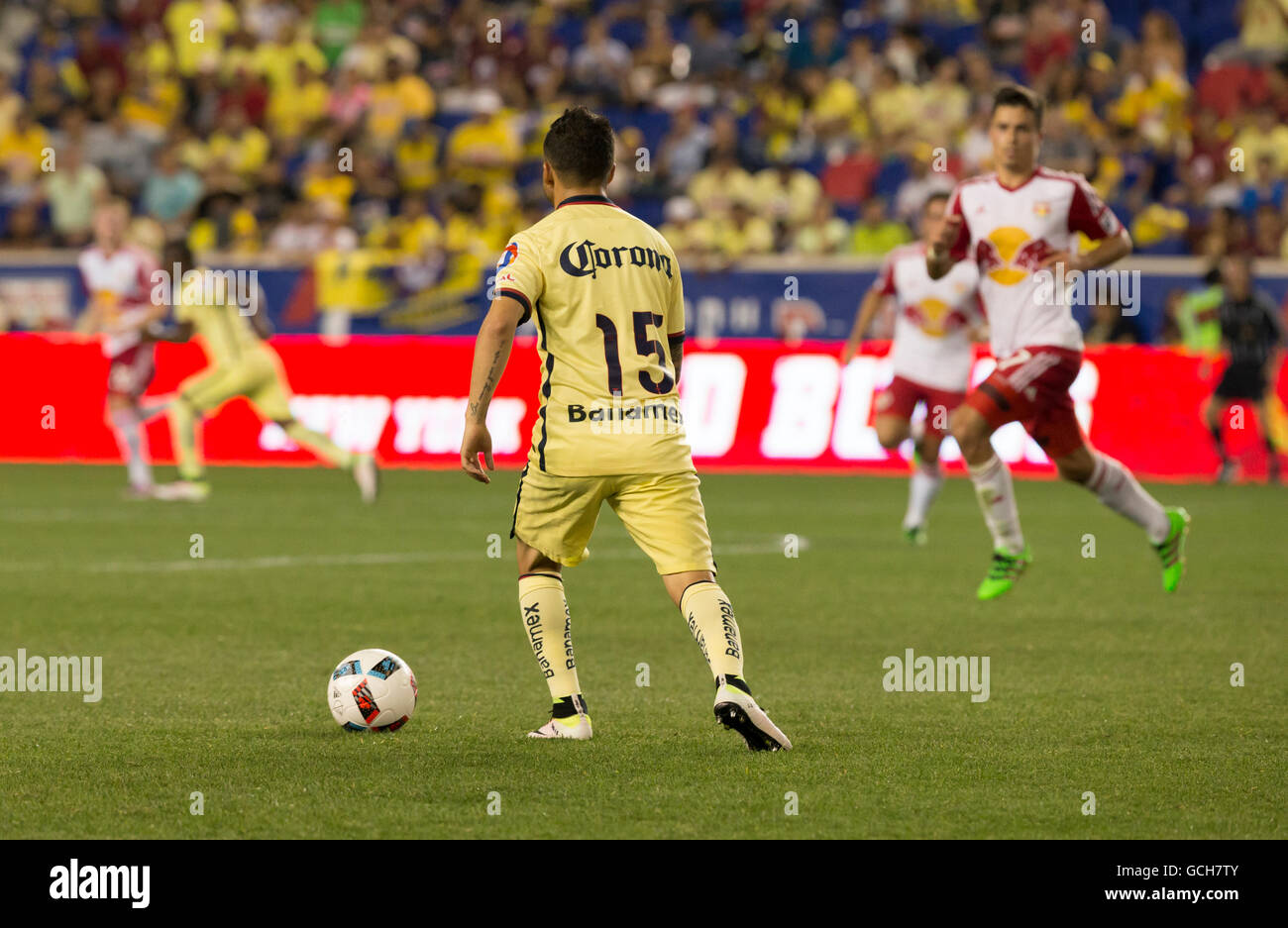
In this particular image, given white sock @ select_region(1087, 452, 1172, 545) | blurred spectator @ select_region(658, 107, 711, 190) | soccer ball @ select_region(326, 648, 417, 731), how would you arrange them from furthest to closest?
blurred spectator @ select_region(658, 107, 711, 190) < white sock @ select_region(1087, 452, 1172, 545) < soccer ball @ select_region(326, 648, 417, 731)

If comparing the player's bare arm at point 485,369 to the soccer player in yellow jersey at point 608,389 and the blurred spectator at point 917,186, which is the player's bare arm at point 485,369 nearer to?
the soccer player in yellow jersey at point 608,389

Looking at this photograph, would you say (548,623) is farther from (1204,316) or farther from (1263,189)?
(1263,189)

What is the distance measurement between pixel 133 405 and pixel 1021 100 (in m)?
10.2

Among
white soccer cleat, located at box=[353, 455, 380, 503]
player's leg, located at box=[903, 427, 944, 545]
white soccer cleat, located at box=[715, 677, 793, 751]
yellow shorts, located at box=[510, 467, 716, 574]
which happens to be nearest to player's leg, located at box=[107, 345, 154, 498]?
white soccer cleat, located at box=[353, 455, 380, 503]

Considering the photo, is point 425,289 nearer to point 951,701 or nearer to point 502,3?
point 502,3

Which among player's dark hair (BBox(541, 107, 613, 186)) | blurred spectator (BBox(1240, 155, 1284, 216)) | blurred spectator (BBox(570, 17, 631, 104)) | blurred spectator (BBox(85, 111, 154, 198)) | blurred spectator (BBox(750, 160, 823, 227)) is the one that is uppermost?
Result: blurred spectator (BBox(570, 17, 631, 104))

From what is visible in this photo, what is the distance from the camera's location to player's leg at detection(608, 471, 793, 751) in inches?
257

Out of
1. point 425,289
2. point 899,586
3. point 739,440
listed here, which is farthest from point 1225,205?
point 899,586

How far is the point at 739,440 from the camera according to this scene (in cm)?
2008

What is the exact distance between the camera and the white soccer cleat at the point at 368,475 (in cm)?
1697

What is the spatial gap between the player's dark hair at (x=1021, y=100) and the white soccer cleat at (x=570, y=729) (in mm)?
4351

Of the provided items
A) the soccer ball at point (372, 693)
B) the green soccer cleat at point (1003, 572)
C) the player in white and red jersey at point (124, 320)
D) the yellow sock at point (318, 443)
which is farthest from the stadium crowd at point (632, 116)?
the soccer ball at point (372, 693)

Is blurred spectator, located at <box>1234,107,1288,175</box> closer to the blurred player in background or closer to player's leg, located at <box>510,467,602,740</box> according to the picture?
the blurred player in background

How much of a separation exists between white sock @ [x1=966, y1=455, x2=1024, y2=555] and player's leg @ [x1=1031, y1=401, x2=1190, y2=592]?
78 cm
